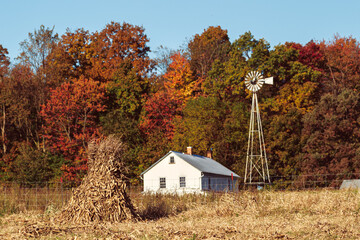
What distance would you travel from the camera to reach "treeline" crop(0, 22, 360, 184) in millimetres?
49875

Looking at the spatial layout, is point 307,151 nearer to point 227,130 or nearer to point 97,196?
point 227,130

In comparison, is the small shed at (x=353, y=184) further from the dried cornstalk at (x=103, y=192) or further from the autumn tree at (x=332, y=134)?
the autumn tree at (x=332, y=134)

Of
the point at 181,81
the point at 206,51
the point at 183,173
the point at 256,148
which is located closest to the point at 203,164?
the point at 183,173

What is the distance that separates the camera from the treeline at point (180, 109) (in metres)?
49.9

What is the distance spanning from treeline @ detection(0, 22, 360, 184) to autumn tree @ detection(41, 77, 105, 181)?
0.35 feet

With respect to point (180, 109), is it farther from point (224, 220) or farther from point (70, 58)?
point (224, 220)

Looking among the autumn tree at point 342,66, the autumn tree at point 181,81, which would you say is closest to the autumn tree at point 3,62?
the autumn tree at point 181,81

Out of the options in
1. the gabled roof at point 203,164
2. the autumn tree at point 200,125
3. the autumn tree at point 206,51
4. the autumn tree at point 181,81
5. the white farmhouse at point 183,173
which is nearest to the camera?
the gabled roof at point 203,164

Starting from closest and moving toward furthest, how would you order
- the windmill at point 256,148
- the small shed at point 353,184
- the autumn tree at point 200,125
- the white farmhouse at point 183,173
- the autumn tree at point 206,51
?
the small shed at point 353,184, the white farmhouse at point 183,173, the windmill at point 256,148, the autumn tree at point 200,125, the autumn tree at point 206,51

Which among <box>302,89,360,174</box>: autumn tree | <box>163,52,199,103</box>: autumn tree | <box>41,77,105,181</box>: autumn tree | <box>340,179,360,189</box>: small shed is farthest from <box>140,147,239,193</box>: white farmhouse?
<box>340,179,360,189</box>: small shed

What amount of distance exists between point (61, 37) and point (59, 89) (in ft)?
32.9

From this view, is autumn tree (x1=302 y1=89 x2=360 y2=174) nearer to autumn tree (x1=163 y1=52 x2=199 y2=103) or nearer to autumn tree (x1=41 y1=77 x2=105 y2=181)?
autumn tree (x1=163 y1=52 x2=199 y2=103)

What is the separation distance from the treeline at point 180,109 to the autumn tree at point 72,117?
0.35ft

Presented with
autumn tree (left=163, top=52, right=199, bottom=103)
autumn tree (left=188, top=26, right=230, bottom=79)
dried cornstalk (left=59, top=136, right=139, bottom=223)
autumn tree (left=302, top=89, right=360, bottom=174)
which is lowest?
dried cornstalk (left=59, top=136, right=139, bottom=223)
